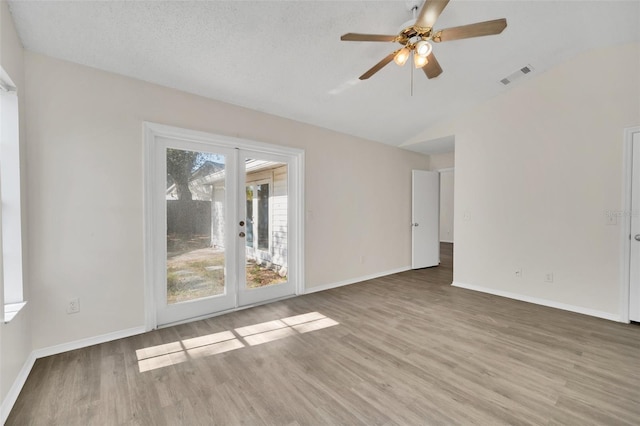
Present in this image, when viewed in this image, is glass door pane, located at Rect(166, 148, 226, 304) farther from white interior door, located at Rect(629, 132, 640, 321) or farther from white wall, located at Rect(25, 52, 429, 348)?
white interior door, located at Rect(629, 132, 640, 321)

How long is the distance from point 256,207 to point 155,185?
124 cm

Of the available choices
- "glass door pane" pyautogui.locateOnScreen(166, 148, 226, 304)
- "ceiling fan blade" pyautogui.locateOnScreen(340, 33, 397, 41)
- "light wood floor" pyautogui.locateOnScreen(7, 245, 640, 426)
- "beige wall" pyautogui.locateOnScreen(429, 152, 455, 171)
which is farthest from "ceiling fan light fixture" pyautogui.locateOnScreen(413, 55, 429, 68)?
"beige wall" pyautogui.locateOnScreen(429, 152, 455, 171)

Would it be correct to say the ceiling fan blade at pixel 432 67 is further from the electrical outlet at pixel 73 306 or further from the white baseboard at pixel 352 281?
the electrical outlet at pixel 73 306

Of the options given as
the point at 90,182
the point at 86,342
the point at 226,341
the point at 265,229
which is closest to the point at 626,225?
the point at 265,229

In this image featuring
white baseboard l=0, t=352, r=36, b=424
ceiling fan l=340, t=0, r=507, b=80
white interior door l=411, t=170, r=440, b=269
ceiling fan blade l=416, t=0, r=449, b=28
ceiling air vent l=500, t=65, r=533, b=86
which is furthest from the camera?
white interior door l=411, t=170, r=440, b=269

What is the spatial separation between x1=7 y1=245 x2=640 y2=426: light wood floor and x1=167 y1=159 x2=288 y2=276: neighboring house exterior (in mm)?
906

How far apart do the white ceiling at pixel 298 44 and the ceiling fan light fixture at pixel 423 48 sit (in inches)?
20.0

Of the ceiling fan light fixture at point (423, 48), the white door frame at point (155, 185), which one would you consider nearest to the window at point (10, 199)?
the white door frame at point (155, 185)

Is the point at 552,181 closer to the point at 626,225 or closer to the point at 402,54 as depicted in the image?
the point at 626,225

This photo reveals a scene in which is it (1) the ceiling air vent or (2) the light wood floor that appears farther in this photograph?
(1) the ceiling air vent

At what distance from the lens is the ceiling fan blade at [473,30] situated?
190 cm

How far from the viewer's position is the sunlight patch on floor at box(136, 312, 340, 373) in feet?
7.66

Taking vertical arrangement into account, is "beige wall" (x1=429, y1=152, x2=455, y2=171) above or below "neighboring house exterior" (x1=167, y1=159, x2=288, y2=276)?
above

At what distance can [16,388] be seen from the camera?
1858 mm
